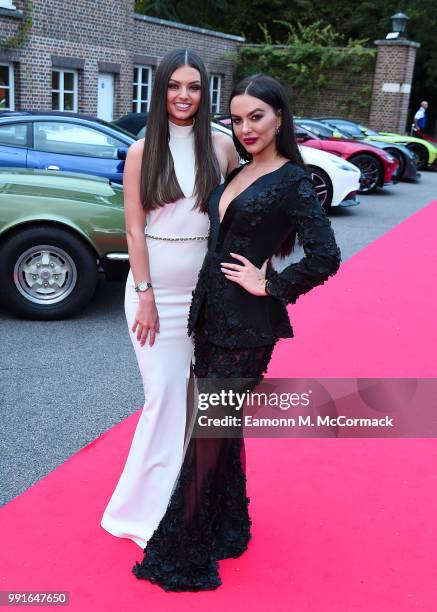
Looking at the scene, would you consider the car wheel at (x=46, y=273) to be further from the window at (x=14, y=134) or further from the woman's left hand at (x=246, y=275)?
the woman's left hand at (x=246, y=275)

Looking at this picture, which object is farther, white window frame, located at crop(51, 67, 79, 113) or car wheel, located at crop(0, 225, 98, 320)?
white window frame, located at crop(51, 67, 79, 113)

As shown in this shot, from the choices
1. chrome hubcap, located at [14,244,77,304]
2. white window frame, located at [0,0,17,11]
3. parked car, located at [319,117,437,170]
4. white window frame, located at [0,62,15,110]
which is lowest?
chrome hubcap, located at [14,244,77,304]

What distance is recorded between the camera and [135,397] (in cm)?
424

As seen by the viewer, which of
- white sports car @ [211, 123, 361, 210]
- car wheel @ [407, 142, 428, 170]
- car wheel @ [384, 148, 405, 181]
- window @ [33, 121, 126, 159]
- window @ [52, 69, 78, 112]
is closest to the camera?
window @ [33, 121, 126, 159]

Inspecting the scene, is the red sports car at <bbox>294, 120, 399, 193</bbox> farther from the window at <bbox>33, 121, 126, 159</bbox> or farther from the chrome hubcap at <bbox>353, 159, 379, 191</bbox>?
the window at <bbox>33, 121, 126, 159</bbox>

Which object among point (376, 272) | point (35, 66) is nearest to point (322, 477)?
point (376, 272)

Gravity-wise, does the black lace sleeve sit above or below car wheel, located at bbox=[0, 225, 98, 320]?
above

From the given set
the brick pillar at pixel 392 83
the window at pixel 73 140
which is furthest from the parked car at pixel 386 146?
the brick pillar at pixel 392 83

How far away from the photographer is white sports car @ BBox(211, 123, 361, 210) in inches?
411

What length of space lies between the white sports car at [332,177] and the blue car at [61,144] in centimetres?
302

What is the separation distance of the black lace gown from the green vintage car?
2978 mm

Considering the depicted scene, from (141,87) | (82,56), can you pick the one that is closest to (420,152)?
(141,87)

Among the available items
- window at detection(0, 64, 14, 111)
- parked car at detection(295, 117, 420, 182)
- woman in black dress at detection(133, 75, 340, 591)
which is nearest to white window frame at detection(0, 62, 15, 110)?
window at detection(0, 64, 14, 111)

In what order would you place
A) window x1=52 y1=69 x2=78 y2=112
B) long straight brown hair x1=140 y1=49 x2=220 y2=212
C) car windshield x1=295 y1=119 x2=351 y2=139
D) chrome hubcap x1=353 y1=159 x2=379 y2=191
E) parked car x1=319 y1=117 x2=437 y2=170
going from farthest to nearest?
window x1=52 y1=69 x2=78 y2=112
parked car x1=319 y1=117 x2=437 y2=170
car windshield x1=295 y1=119 x2=351 y2=139
chrome hubcap x1=353 y1=159 x2=379 y2=191
long straight brown hair x1=140 y1=49 x2=220 y2=212
